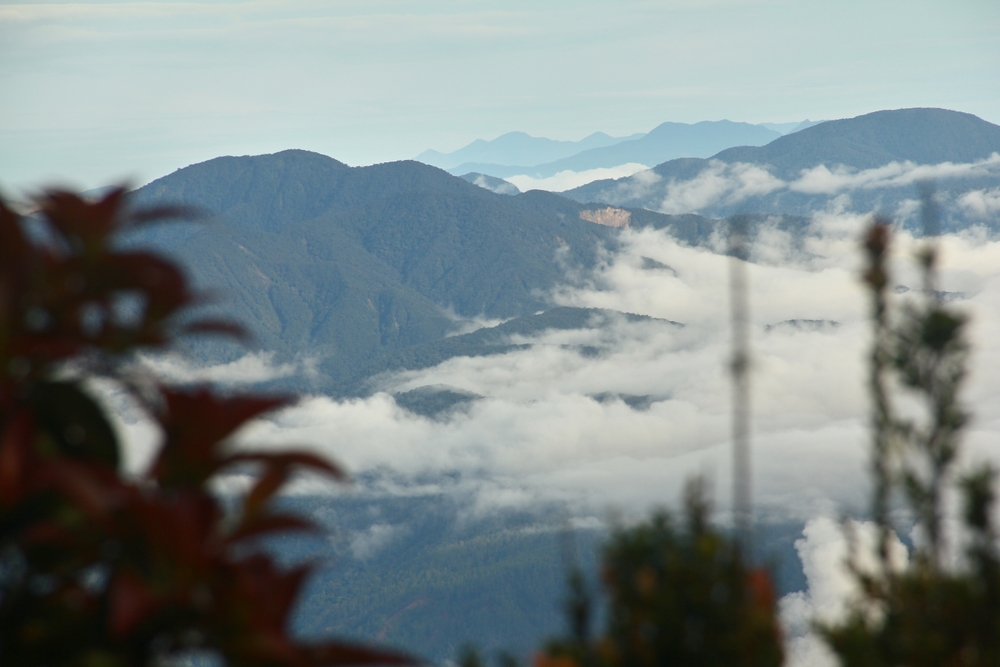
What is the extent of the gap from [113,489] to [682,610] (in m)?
4.78

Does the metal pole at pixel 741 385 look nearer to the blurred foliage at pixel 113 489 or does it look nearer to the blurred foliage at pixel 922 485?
the blurred foliage at pixel 922 485

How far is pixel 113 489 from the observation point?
3.19 metres

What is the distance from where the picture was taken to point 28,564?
137 inches

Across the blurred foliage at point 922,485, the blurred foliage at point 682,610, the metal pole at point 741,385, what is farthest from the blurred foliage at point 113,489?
the blurred foliage at point 922,485

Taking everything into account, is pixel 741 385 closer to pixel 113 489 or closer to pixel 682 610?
pixel 682 610

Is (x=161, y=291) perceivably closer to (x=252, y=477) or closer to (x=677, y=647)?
(x=252, y=477)

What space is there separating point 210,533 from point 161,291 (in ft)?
3.56

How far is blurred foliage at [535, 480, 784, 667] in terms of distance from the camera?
6.89 metres

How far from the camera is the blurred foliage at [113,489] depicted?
3258 millimetres

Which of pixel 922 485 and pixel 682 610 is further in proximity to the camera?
pixel 922 485

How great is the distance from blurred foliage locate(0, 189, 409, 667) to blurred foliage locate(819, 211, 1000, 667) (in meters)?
6.18

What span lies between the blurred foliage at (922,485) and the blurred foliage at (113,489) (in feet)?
20.3

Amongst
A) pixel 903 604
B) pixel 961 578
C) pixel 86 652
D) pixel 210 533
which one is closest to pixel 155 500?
pixel 210 533

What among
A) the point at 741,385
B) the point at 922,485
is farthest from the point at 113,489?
the point at 922,485
